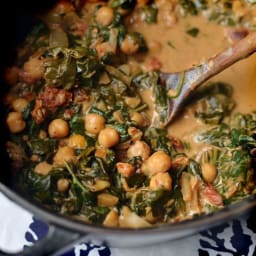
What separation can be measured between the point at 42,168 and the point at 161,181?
26.5 inches

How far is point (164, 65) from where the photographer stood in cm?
400

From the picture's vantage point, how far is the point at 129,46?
397 centimetres

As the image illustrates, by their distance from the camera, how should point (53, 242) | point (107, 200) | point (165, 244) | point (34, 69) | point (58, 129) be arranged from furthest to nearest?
point (34, 69) → point (58, 129) → point (107, 200) → point (165, 244) → point (53, 242)

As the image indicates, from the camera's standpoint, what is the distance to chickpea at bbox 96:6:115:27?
13.3 ft

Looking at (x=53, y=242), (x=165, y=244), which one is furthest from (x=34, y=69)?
(x=53, y=242)

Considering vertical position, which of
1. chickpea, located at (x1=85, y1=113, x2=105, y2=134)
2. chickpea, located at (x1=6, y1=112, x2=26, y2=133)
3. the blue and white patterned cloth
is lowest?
the blue and white patterned cloth

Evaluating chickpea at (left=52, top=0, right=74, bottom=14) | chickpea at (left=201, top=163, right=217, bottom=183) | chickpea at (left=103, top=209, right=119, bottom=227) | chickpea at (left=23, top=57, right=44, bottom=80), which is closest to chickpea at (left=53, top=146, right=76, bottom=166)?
chickpea at (left=103, top=209, right=119, bottom=227)

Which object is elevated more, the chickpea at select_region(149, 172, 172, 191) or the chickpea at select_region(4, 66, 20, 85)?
the chickpea at select_region(4, 66, 20, 85)

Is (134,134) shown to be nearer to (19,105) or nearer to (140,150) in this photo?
(140,150)

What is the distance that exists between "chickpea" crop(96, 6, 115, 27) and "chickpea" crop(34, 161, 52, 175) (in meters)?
1.06

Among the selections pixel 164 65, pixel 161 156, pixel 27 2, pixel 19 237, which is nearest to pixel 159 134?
pixel 161 156

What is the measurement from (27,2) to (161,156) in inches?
56.4

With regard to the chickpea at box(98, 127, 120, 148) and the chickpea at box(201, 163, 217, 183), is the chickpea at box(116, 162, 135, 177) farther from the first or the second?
the chickpea at box(201, 163, 217, 183)

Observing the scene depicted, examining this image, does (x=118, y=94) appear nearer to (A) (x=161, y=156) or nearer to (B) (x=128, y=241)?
(A) (x=161, y=156)
